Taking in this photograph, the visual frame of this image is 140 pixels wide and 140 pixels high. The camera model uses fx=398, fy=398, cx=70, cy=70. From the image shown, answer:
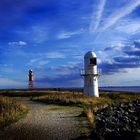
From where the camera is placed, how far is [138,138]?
655 inches

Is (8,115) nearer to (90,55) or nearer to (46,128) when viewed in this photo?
(46,128)

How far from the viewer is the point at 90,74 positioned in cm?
4628

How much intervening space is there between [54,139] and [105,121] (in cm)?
411

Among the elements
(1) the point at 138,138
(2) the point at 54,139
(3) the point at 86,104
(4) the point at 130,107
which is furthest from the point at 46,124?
(3) the point at 86,104

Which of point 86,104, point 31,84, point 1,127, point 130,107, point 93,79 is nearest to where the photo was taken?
point 1,127

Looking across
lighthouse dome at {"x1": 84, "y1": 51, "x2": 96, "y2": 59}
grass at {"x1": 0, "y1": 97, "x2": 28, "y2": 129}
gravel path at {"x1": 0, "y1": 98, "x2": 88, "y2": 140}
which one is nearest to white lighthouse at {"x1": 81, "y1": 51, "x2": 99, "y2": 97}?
lighthouse dome at {"x1": 84, "y1": 51, "x2": 96, "y2": 59}

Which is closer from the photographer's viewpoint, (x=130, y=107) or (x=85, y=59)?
(x=130, y=107)

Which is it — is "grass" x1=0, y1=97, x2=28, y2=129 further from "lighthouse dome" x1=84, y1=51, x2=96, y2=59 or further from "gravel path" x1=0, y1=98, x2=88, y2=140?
"lighthouse dome" x1=84, y1=51, x2=96, y2=59

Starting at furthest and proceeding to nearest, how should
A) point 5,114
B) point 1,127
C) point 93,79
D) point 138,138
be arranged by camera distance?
point 93,79 < point 5,114 < point 1,127 < point 138,138

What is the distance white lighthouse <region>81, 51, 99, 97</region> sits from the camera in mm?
46344

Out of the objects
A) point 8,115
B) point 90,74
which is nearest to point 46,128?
point 8,115

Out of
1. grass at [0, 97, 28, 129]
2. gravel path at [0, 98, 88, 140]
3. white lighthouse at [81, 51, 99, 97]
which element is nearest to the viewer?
gravel path at [0, 98, 88, 140]

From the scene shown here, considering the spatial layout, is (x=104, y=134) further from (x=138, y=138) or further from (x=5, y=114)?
(x=5, y=114)

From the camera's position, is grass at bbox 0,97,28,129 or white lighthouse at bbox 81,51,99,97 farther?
white lighthouse at bbox 81,51,99,97
